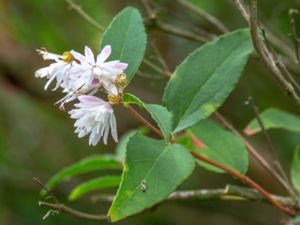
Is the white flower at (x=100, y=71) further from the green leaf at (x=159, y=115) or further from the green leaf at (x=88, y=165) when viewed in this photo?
the green leaf at (x=88, y=165)

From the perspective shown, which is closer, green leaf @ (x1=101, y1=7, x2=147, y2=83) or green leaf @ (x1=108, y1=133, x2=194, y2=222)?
green leaf @ (x1=108, y1=133, x2=194, y2=222)

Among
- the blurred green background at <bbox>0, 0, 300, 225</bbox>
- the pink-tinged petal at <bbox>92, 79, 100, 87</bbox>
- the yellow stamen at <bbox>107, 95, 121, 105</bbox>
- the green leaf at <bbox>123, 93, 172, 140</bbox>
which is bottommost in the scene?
the blurred green background at <bbox>0, 0, 300, 225</bbox>

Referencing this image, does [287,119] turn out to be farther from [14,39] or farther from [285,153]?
[14,39]

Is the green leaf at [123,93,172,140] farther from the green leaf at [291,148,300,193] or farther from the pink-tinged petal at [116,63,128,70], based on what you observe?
the green leaf at [291,148,300,193]

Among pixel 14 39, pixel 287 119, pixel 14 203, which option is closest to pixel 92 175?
pixel 14 203

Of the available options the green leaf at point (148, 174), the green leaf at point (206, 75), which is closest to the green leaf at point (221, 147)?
the green leaf at point (206, 75)

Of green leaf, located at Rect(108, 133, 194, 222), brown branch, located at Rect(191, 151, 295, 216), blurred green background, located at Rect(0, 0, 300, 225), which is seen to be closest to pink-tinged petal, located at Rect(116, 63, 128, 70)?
green leaf, located at Rect(108, 133, 194, 222)
